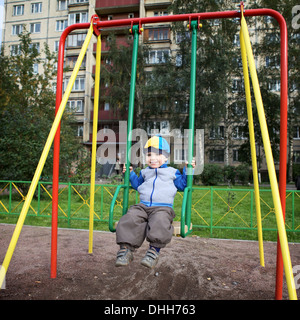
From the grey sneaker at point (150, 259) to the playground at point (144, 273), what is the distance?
64 centimetres

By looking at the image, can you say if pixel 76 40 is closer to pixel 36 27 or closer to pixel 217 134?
pixel 36 27

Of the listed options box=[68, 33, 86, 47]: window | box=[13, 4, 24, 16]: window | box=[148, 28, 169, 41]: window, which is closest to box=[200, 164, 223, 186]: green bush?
box=[148, 28, 169, 41]: window

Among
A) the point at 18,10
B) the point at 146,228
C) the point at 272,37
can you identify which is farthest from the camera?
the point at 18,10

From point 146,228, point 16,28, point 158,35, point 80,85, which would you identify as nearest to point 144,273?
point 146,228

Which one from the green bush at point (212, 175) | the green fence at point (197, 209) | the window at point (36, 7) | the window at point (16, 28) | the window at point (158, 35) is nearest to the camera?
the green fence at point (197, 209)

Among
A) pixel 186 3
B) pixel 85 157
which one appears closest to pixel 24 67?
pixel 85 157

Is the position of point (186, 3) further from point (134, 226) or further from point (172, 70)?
point (134, 226)

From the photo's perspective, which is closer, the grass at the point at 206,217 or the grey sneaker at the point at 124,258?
the grey sneaker at the point at 124,258

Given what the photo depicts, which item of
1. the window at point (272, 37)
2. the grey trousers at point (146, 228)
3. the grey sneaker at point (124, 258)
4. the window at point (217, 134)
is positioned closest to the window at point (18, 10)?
the window at point (217, 134)

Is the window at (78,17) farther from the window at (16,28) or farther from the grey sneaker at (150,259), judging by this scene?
the grey sneaker at (150,259)

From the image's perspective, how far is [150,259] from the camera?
2.61 metres

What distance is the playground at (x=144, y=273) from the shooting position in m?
3.09

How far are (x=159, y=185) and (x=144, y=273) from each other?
1.34m
